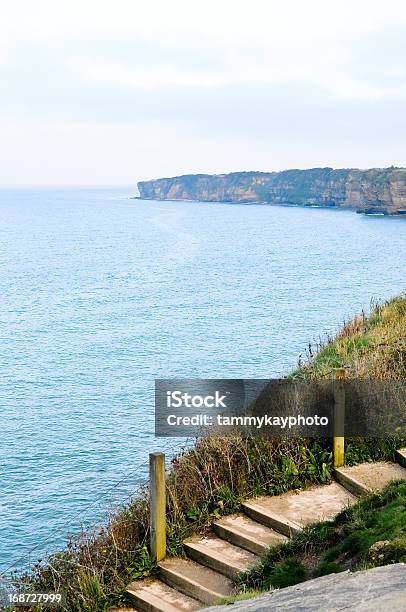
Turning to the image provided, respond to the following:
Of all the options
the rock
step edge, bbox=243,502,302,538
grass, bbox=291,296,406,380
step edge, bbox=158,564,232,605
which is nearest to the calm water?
step edge, bbox=243,502,302,538

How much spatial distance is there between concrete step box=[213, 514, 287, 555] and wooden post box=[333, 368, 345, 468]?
1866 mm

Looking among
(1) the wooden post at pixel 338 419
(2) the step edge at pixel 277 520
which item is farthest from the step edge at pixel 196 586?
(1) the wooden post at pixel 338 419

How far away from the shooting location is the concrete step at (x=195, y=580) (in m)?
9.56

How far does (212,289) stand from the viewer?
59625 millimetres

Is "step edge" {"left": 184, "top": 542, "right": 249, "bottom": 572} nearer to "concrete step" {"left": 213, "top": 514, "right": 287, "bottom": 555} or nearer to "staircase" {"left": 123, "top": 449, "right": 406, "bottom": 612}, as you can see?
"staircase" {"left": 123, "top": 449, "right": 406, "bottom": 612}

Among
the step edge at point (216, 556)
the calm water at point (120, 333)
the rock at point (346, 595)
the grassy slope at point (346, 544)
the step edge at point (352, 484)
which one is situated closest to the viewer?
the rock at point (346, 595)

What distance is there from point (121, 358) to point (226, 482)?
26000 millimetres

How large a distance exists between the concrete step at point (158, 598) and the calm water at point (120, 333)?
4069 mm

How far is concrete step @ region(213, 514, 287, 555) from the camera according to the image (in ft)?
33.7

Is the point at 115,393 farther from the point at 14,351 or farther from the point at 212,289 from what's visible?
the point at 212,289

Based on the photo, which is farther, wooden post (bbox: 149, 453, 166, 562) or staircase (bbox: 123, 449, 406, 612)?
wooden post (bbox: 149, 453, 166, 562)

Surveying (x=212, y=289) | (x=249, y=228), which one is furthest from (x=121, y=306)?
(x=249, y=228)

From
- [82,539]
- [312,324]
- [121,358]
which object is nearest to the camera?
[82,539]

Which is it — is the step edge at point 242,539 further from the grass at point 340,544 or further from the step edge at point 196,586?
the step edge at point 196,586
